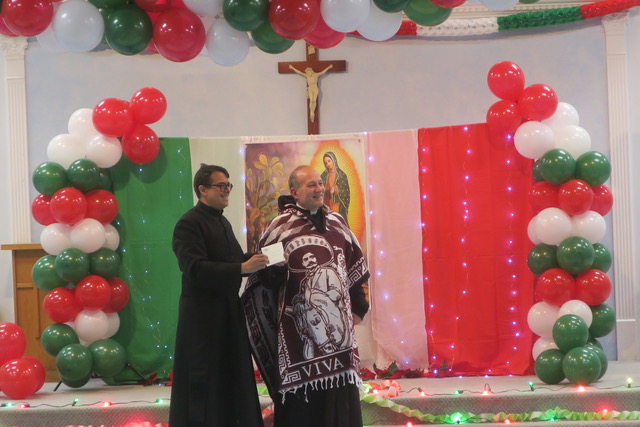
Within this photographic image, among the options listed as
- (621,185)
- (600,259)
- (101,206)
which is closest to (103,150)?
(101,206)

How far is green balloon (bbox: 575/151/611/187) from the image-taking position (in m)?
6.17

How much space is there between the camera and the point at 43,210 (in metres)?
6.57

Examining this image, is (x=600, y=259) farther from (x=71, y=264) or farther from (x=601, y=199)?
(x=71, y=264)

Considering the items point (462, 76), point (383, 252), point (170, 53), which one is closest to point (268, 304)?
point (170, 53)

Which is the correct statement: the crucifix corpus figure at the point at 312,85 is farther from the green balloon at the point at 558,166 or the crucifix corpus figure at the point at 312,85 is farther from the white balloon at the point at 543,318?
the white balloon at the point at 543,318

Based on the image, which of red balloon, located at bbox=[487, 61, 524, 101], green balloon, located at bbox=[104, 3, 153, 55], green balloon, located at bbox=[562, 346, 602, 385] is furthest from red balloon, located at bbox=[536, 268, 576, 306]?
green balloon, located at bbox=[104, 3, 153, 55]

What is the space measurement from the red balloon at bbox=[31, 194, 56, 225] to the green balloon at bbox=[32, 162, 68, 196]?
2.8 inches

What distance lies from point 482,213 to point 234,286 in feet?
10.0

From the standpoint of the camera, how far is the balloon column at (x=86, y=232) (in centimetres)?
641

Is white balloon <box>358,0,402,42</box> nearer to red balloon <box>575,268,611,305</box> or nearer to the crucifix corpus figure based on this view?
red balloon <box>575,268,611,305</box>

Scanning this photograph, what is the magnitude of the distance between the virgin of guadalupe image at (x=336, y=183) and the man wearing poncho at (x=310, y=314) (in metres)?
2.38

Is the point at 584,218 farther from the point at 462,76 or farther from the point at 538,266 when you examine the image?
the point at 462,76

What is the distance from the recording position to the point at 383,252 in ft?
22.7

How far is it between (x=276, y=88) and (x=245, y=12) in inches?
137
